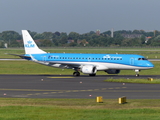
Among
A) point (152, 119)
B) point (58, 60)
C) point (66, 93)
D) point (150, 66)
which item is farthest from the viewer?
point (58, 60)

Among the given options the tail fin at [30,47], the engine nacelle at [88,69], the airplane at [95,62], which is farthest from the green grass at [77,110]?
the tail fin at [30,47]

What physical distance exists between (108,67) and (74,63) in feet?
17.1

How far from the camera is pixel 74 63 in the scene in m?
58.5

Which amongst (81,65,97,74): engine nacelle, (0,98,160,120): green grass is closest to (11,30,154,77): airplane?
(81,65,97,74): engine nacelle

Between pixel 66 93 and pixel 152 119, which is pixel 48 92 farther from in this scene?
pixel 152 119

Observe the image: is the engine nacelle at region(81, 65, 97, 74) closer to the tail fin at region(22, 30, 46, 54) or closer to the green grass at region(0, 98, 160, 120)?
the tail fin at region(22, 30, 46, 54)

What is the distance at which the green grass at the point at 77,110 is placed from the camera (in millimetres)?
21625

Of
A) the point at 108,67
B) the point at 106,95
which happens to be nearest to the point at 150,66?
the point at 108,67

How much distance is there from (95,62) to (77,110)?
3402cm

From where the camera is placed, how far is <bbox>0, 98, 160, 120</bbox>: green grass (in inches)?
851

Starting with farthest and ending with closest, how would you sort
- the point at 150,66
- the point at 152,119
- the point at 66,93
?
the point at 150,66 < the point at 66,93 < the point at 152,119

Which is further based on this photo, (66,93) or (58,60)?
(58,60)

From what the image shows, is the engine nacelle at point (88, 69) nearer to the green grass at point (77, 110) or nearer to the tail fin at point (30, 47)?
the tail fin at point (30, 47)

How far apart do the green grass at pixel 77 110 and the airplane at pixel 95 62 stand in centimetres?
2726
